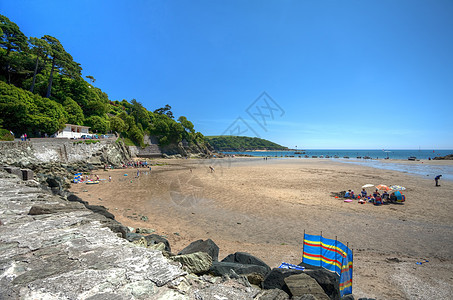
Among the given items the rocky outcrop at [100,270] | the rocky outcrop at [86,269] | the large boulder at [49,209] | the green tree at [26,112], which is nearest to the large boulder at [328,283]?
the rocky outcrop at [100,270]

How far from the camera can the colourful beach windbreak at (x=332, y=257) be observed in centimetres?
535

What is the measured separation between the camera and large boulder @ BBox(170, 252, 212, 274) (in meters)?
3.42

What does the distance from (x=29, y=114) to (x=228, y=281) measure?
36.8 m

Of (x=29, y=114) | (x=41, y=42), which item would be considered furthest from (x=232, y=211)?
(x=41, y=42)

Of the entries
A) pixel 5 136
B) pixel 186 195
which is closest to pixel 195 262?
pixel 186 195

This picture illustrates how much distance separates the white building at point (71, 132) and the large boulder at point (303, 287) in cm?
3897

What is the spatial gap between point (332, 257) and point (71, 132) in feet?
135

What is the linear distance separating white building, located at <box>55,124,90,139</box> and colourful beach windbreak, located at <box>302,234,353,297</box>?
38.4 m

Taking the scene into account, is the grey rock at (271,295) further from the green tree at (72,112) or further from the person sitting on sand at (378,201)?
the green tree at (72,112)

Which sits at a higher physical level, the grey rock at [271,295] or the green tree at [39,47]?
the green tree at [39,47]

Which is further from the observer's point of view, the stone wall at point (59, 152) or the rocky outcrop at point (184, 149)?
the rocky outcrop at point (184, 149)

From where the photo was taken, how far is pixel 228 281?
3080mm

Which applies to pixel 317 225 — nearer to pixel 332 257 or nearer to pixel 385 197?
pixel 332 257

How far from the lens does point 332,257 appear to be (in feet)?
18.7
